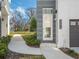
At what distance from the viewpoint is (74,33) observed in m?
20.9

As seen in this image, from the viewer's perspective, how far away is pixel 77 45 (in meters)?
21.0

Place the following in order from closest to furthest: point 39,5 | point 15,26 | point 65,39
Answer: point 65,39 → point 39,5 → point 15,26

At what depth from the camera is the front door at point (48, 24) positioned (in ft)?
81.6

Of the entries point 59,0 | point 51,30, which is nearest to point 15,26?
point 51,30

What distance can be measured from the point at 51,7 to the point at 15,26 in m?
32.6

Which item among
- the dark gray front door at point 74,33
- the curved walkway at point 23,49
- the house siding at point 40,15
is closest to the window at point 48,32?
the house siding at point 40,15

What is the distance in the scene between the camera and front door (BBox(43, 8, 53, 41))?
24859 mm

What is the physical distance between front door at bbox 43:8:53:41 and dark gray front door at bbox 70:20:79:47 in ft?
14.1

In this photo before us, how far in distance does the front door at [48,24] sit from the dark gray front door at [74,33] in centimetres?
430

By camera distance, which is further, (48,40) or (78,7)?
(48,40)

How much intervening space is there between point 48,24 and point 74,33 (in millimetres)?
4632

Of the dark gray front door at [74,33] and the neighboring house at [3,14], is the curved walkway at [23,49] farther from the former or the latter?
the neighboring house at [3,14]

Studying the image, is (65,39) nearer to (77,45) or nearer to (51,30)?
(77,45)

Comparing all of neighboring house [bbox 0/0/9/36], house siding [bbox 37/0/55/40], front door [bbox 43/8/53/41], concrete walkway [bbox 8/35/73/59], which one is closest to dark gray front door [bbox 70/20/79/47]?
concrete walkway [bbox 8/35/73/59]
